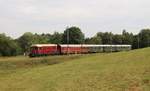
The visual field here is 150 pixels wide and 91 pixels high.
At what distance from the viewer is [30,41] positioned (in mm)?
162250

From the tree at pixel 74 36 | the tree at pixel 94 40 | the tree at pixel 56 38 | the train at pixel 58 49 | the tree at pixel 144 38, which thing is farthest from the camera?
the tree at pixel 94 40

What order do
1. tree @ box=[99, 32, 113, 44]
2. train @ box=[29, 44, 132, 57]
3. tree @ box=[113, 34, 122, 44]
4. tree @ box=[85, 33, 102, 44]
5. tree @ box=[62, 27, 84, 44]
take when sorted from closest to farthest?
train @ box=[29, 44, 132, 57] → tree @ box=[62, 27, 84, 44] → tree @ box=[85, 33, 102, 44] → tree @ box=[113, 34, 122, 44] → tree @ box=[99, 32, 113, 44]

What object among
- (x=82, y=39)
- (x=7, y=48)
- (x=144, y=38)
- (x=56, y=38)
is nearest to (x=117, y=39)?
(x=144, y=38)

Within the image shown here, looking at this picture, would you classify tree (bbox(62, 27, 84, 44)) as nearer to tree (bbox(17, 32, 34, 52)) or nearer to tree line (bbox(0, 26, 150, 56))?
tree line (bbox(0, 26, 150, 56))

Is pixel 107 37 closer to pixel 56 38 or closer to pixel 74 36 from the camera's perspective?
pixel 74 36

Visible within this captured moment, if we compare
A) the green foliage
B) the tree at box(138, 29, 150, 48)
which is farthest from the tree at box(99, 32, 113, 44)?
the green foliage

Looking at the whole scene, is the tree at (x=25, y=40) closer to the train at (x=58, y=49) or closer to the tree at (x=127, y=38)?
the tree at (x=127, y=38)

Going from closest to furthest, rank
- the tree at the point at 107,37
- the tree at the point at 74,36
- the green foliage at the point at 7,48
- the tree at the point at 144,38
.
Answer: the green foliage at the point at 7,48 → the tree at the point at 74,36 → the tree at the point at 144,38 → the tree at the point at 107,37

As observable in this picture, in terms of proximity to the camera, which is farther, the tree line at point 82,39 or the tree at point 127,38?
the tree at point 127,38

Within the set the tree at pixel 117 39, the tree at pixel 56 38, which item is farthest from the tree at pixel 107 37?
the tree at pixel 56 38

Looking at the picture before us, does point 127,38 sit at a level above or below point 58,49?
above

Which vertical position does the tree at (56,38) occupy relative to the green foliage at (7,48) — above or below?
above

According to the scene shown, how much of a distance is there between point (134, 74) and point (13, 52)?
327 feet

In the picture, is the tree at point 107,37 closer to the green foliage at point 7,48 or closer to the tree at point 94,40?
the tree at point 94,40
